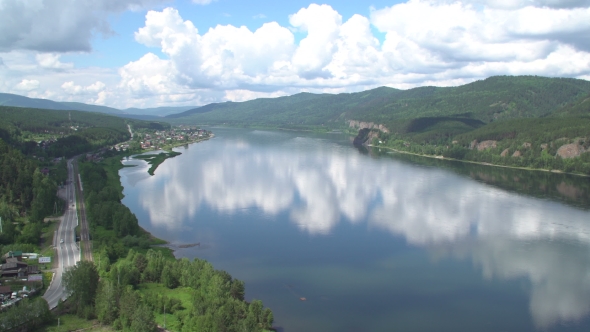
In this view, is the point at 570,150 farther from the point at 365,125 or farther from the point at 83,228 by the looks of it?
the point at 365,125

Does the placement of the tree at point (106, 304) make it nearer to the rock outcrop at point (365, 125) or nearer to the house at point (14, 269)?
the house at point (14, 269)

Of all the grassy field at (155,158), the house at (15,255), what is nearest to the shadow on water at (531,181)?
the grassy field at (155,158)

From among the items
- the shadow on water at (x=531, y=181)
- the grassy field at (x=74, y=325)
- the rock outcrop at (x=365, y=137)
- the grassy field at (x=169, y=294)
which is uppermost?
the rock outcrop at (x=365, y=137)

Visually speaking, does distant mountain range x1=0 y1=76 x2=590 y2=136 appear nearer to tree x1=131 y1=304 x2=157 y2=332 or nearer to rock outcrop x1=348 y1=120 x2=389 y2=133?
rock outcrop x1=348 y1=120 x2=389 y2=133

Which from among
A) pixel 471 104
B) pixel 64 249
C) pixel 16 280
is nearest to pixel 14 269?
pixel 16 280

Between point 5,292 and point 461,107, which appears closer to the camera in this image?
point 5,292

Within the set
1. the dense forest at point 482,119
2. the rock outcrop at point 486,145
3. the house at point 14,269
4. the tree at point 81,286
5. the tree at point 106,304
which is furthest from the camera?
the rock outcrop at point 486,145

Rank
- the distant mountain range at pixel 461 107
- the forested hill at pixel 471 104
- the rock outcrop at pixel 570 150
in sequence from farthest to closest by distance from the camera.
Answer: the forested hill at pixel 471 104 < the distant mountain range at pixel 461 107 < the rock outcrop at pixel 570 150
